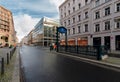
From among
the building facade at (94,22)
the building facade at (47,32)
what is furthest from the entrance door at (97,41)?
the building facade at (47,32)

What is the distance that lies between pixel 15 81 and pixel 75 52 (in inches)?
499

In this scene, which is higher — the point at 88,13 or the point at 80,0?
the point at 80,0

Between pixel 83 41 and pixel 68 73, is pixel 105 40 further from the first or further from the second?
pixel 68 73

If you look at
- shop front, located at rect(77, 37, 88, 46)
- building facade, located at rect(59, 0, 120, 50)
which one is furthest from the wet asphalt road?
shop front, located at rect(77, 37, 88, 46)

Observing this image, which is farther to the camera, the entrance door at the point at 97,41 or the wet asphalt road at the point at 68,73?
the entrance door at the point at 97,41

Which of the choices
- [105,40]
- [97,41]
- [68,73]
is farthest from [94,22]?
[68,73]

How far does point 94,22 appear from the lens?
30688mm

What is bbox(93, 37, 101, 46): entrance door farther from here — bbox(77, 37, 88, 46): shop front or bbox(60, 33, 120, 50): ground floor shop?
bbox(77, 37, 88, 46): shop front

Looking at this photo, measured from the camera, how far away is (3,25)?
244 feet

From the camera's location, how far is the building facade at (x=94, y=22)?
2509cm

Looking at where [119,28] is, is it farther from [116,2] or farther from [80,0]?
[80,0]

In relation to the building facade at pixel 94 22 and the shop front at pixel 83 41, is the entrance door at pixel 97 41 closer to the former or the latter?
the building facade at pixel 94 22

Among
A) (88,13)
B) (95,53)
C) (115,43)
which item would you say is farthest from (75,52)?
(88,13)

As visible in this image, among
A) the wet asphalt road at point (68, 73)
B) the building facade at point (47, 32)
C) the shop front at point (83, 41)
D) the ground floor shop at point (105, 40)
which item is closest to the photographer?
the wet asphalt road at point (68, 73)
